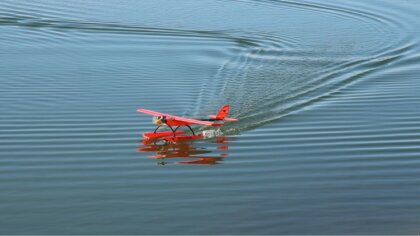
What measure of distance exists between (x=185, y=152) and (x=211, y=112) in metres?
2.89

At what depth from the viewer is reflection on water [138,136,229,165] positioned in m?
16.2

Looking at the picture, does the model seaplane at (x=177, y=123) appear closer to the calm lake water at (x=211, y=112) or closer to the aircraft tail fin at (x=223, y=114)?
the aircraft tail fin at (x=223, y=114)

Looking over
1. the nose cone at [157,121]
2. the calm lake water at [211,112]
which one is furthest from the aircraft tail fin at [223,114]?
the nose cone at [157,121]

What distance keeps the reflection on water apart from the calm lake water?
0.06m

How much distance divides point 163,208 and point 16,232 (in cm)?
254

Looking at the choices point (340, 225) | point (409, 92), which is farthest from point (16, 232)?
point (409, 92)

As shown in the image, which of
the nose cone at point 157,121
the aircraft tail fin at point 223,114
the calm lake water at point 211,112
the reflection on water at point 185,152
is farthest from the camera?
the aircraft tail fin at point 223,114

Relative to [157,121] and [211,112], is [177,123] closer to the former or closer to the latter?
[157,121]

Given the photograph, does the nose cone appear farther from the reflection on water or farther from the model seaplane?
the reflection on water

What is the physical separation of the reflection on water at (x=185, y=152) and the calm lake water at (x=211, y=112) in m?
0.06

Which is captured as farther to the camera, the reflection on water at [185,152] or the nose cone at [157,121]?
the nose cone at [157,121]

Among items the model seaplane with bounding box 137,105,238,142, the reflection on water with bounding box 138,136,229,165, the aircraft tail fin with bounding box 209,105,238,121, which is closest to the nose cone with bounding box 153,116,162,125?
the model seaplane with bounding box 137,105,238,142

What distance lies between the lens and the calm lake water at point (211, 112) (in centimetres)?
1325

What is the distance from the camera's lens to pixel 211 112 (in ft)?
64.2
